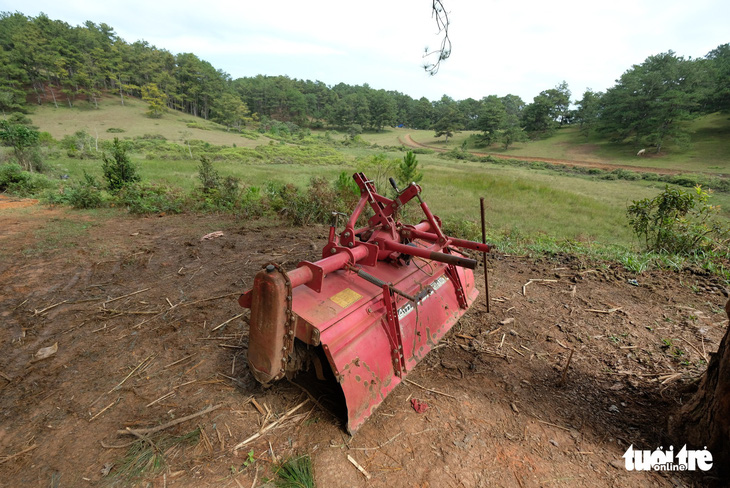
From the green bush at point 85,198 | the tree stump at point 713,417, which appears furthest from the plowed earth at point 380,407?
the green bush at point 85,198

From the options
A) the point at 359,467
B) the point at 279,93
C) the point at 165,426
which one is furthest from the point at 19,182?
the point at 279,93

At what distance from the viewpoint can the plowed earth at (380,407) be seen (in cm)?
236

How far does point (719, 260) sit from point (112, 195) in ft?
53.3

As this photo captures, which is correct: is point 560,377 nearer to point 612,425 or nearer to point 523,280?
point 612,425

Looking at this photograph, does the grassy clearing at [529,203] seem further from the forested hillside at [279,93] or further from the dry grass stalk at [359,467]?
the forested hillside at [279,93]

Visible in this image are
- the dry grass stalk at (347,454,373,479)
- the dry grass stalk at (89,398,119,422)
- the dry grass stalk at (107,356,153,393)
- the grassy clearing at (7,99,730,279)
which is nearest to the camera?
the dry grass stalk at (347,454,373,479)

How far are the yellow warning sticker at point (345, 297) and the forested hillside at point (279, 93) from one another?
165 feet

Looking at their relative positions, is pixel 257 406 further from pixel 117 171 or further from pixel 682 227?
pixel 117 171

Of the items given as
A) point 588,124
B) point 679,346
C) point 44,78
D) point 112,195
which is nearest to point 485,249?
point 679,346

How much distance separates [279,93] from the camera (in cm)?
8244

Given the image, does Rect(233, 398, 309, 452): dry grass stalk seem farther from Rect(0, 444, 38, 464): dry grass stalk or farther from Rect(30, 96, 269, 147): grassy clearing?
Rect(30, 96, 269, 147): grassy clearing

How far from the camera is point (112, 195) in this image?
413 inches

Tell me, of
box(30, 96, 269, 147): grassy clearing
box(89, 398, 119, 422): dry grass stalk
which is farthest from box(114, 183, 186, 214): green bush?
box(30, 96, 269, 147): grassy clearing

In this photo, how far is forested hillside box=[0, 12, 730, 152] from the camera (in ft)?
127
